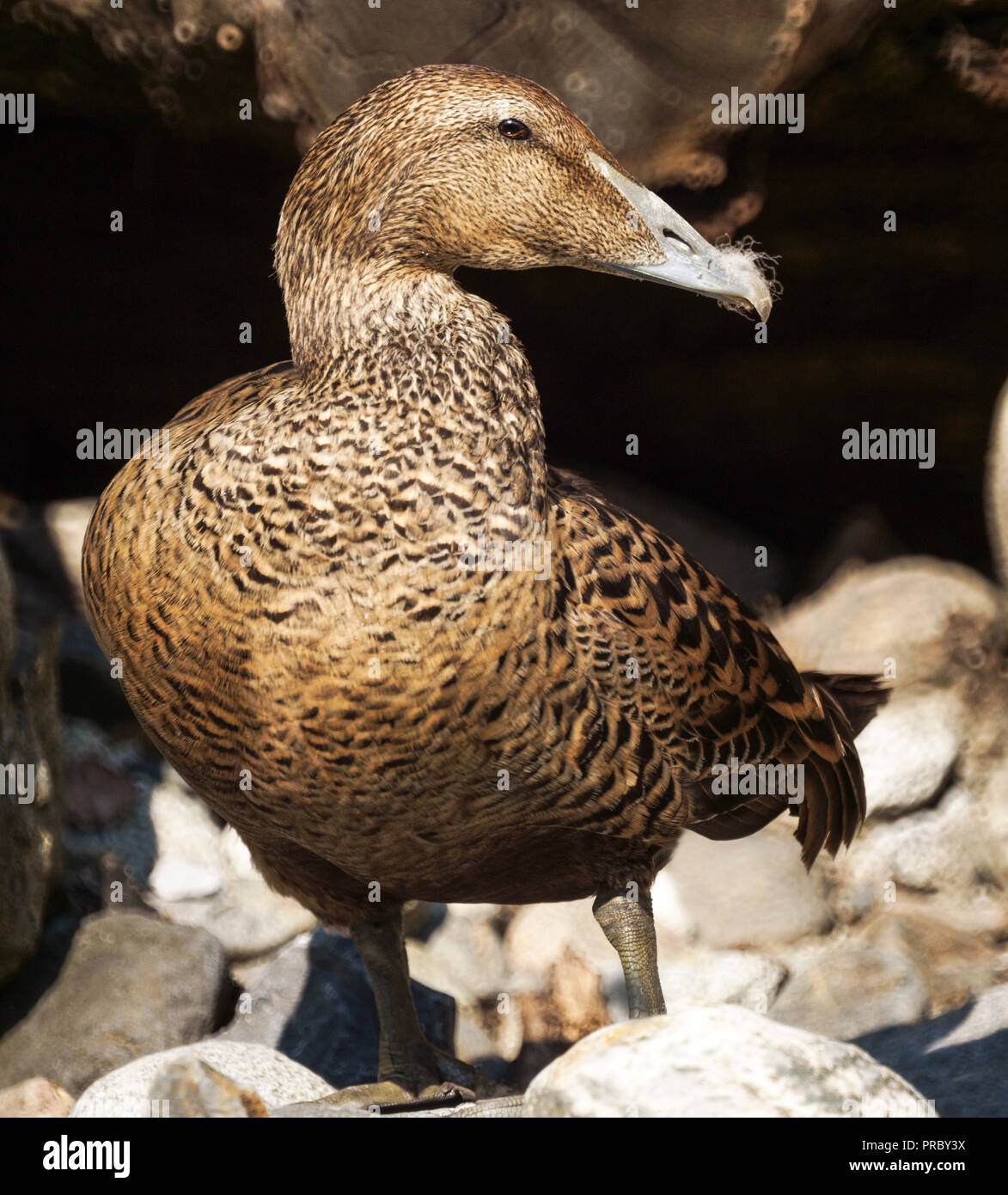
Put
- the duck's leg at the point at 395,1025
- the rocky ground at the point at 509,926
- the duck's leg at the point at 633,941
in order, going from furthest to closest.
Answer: the rocky ground at the point at 509,926 → the duck's leg at the point at 395,1025 → the duck's leg at the point at 633,941

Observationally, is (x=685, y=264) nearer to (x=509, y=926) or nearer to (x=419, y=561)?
(x=419, y=561)

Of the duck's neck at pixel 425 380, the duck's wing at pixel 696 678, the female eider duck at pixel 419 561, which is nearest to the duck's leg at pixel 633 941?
the female eider duck at pixel 419 561

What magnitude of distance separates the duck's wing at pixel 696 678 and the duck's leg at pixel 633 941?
20cm

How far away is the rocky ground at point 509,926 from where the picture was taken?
3756 millimetres

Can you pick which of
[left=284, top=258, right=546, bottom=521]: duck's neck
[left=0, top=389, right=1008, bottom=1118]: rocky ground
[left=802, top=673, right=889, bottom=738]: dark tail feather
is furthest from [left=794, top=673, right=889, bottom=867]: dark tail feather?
[left=284, top=258, right=546, bottom=521]: duck's neck

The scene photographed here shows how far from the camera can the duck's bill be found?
2.60m

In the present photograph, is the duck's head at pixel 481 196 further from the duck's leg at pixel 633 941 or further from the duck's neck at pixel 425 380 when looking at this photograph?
the duck's leg at pixel 633 941

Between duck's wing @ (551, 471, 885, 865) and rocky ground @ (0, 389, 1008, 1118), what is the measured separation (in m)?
0.54

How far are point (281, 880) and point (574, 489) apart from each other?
104cm

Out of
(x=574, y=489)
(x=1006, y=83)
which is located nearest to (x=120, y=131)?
(x=574, y=489)

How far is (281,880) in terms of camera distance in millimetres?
3094

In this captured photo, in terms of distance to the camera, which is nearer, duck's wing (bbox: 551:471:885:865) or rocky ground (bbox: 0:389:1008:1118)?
duck's wing (bbox: 551:471:885:865)

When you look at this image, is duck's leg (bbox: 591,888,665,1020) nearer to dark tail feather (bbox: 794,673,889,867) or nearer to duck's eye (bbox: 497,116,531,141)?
dark tail feather (bbox: 794,673,889,867)

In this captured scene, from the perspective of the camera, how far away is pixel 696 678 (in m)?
2.80
